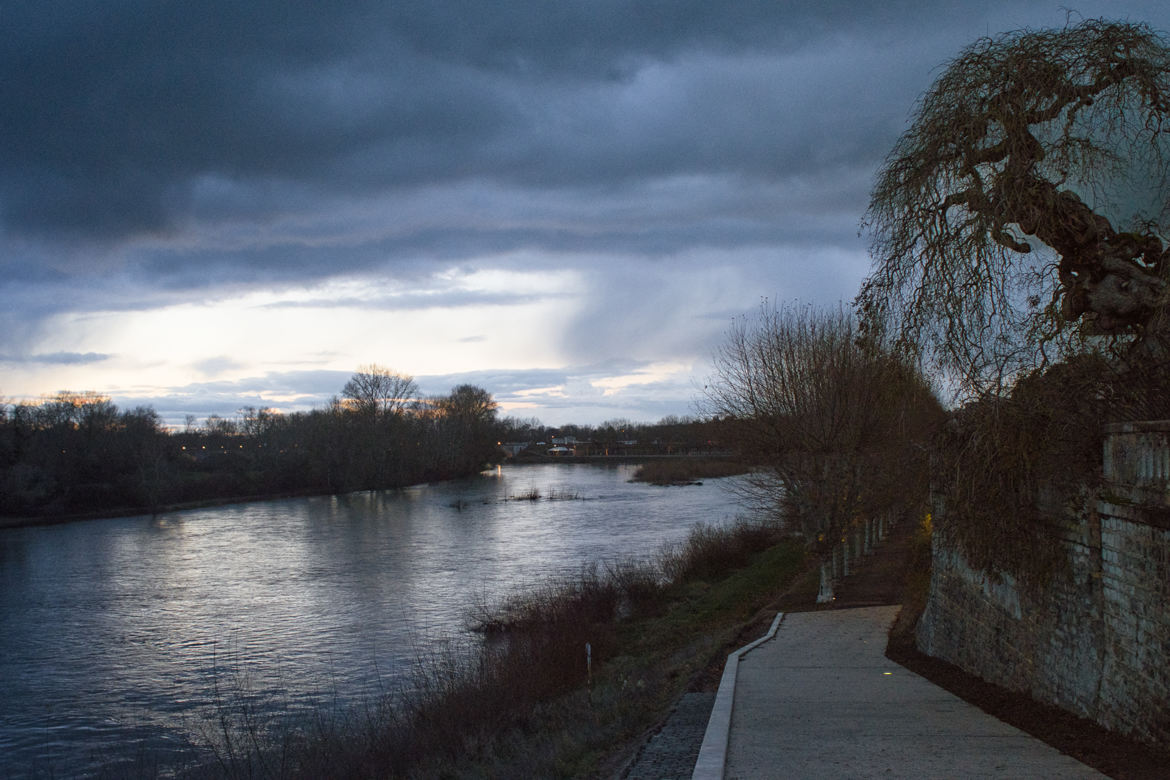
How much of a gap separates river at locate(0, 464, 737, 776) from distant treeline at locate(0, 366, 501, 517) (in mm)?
5385

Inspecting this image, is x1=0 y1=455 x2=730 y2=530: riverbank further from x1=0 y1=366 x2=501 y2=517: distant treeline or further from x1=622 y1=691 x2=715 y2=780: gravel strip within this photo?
x1=622 y1=691 x2=715 y2=780: gravel strip

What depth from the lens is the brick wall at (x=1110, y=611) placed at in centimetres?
650

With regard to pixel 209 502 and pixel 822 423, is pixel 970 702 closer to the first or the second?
pixel 822 423

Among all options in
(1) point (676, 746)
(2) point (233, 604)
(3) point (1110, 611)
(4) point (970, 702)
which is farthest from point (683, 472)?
(3) point (1110, 611)

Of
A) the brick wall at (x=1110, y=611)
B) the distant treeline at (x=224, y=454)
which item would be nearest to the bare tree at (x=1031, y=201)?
the brick wall at (x=1110, y=611)

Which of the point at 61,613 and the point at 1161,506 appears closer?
the point at 1161,506

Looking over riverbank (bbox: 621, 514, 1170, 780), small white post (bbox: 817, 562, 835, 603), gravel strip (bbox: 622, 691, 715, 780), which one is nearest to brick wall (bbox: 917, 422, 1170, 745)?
riverbank (bbox: 621, 514, 1170, 780)

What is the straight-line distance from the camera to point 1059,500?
26.8ft

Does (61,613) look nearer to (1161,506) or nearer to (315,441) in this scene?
(1161,506)

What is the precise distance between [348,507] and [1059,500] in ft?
205

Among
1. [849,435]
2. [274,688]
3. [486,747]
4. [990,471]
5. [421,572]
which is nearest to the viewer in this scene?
[990,471]

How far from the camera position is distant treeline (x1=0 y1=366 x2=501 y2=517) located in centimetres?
6262

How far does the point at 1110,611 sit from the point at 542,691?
434 inches

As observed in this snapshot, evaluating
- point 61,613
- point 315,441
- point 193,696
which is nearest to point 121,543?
point 61,613
